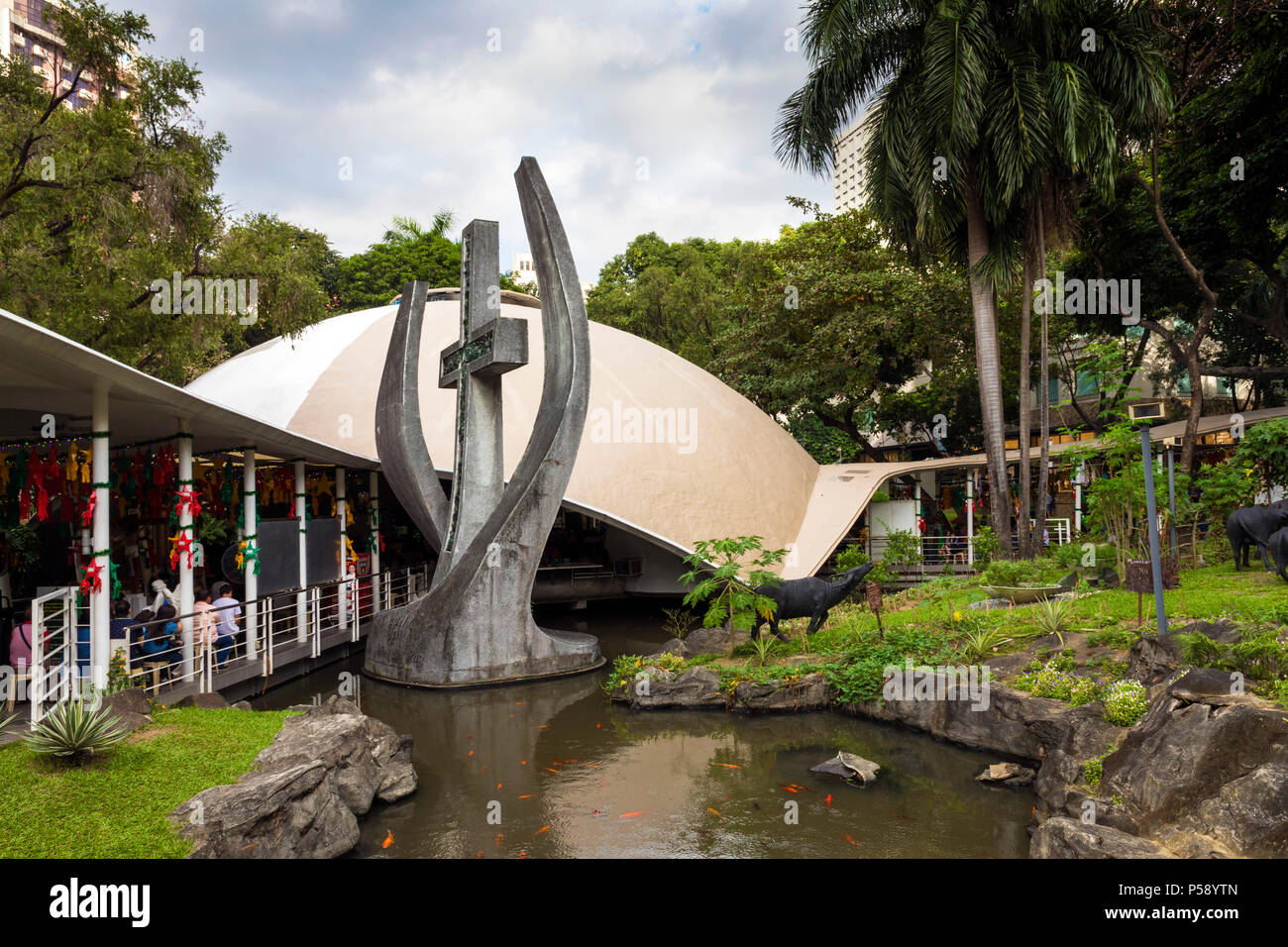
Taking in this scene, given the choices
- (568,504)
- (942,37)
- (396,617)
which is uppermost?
(942,37)

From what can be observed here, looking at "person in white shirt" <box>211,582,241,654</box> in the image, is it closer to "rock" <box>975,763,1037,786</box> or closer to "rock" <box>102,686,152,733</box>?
"rock" <box>102,686,152,733</box>

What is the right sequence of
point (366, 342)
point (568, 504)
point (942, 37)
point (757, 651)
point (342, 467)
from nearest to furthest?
point (757, 651)
point (942, 37)
point (342, 467)
point (568, 504)
point (366, 342)

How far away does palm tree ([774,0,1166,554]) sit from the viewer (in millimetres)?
13883

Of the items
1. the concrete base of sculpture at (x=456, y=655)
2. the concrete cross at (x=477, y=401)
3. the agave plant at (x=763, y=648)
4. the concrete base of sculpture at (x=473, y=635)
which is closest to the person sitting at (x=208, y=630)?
the concrete base of sculpture at (x=456, y=655)

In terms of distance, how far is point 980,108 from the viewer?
1388 cm

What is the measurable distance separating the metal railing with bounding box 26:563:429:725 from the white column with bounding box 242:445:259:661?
26mm

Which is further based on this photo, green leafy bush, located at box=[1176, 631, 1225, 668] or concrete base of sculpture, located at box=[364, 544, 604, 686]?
concrete base of sculpture, located at box=[364, 544, 604, 686]

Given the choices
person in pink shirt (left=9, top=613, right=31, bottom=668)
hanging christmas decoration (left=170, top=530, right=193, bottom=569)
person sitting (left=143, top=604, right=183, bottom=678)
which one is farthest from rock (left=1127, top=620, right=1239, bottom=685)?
person in pink shirt (left=9, top=613, right=31, bottom=668)

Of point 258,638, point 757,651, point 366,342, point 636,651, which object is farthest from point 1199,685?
point 366,342

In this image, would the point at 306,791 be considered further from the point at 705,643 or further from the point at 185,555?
the point at 705,643

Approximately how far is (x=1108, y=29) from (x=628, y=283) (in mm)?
24226

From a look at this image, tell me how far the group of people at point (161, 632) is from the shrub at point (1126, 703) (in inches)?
351

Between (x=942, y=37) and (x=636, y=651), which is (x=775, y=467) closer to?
(x=636, y=651)

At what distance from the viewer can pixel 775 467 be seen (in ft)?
63.8
